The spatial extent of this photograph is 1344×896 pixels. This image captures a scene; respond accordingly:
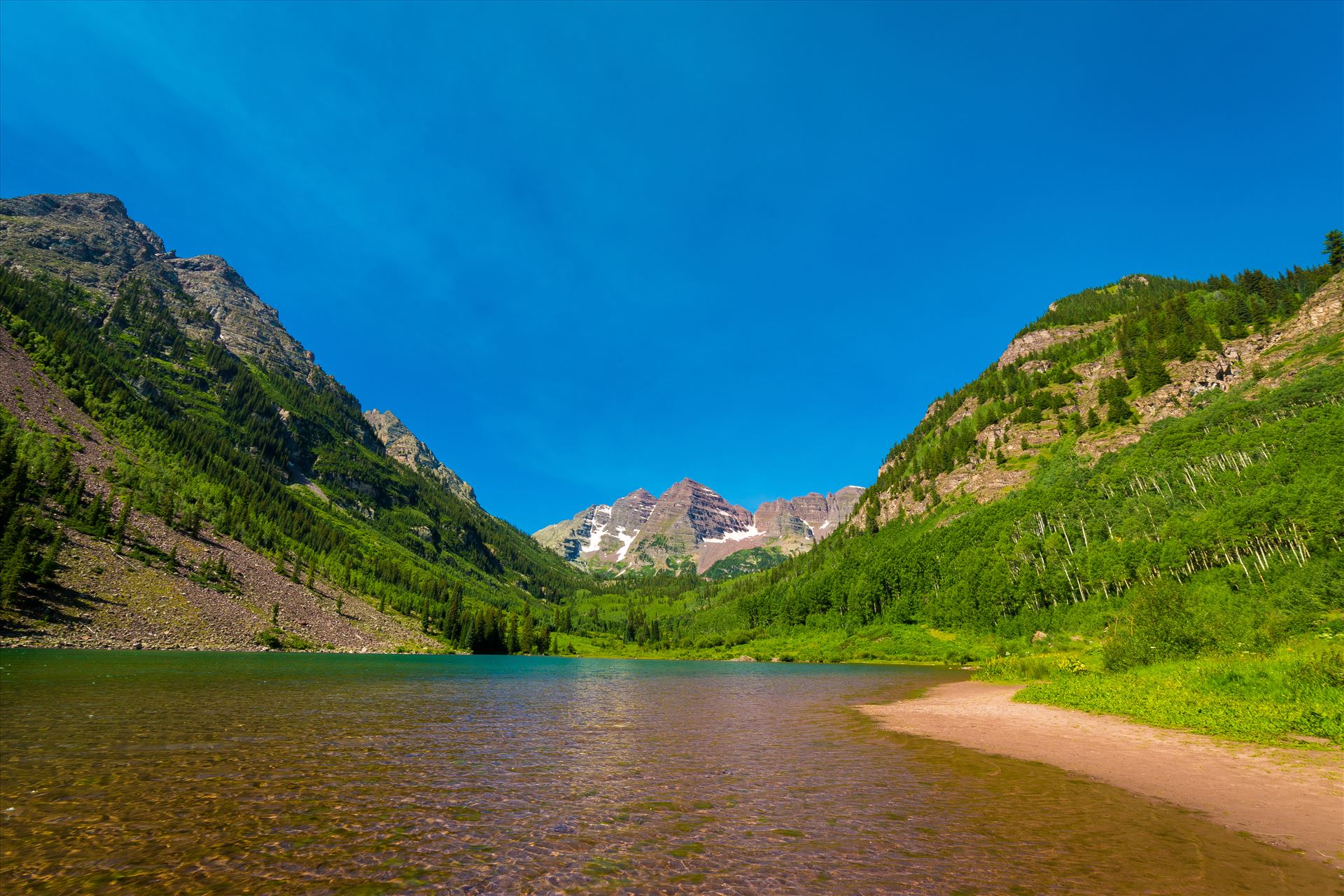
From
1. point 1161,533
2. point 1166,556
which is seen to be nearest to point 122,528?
point 1166,556

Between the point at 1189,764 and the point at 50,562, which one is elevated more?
the point at 50,562

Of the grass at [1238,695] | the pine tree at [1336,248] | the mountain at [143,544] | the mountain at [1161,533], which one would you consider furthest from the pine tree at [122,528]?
the pine tree at [1336,248]

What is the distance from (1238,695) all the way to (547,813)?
127 feet

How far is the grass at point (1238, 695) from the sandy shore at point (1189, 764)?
1630mm

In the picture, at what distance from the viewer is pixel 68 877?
920cm

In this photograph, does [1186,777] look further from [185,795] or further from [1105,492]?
[1105,492]

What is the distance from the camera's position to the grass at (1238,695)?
78.3ft

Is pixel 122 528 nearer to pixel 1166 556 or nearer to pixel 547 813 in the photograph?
pixel 547 813

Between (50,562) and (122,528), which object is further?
(122,528)

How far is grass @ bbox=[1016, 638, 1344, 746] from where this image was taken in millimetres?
23859

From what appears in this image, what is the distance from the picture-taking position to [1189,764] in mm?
20516

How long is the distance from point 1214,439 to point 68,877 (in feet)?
601

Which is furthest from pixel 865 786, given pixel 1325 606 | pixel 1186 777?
pixel 1325 606

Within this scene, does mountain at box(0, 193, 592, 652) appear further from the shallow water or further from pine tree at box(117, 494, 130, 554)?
the shallow water
